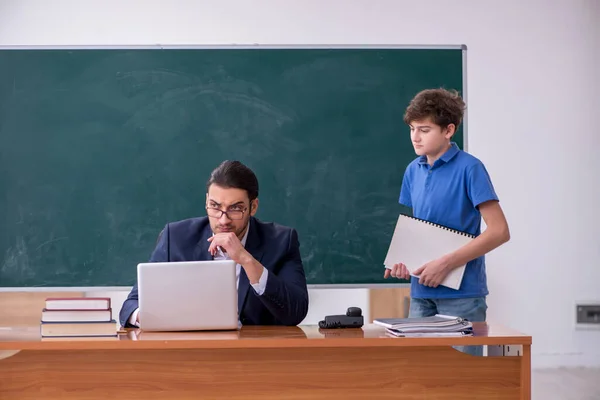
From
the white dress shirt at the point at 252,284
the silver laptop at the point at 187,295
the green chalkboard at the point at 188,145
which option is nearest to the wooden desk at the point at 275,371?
the silver laptop at the point at 187,295

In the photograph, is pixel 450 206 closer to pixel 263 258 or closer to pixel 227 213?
pixel 263 258

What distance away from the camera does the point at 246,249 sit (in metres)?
2.50

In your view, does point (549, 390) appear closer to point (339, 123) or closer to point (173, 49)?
point (339, 123)

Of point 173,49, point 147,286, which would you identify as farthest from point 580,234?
point 147,286

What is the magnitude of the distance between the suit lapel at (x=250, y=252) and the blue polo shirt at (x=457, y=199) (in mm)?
642

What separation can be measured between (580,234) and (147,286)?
3394mm

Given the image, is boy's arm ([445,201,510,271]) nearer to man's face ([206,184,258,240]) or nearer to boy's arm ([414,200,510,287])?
boy's arm ([414,200,510,287])

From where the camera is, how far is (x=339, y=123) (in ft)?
12.9

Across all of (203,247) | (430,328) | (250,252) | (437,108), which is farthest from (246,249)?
(437,108)

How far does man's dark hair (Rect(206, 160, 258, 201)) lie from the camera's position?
244 cm

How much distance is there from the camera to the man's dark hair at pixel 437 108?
271 centimetres

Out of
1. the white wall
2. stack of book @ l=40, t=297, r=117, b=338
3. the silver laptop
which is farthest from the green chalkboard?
the silver laptop

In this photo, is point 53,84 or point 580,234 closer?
point 53,84

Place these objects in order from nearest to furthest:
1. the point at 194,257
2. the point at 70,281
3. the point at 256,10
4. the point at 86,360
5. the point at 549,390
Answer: the point at 86,360, the point at 194,257, the point at 70,281, the point at 549,390, the point at 256,10
